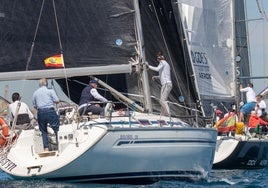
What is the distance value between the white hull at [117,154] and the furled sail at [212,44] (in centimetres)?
1137

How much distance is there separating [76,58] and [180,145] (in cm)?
344

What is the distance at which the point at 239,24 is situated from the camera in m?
33.9

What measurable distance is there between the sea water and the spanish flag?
2.64 m

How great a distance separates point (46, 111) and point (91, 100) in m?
1.36

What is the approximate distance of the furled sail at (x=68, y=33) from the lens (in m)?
19.8

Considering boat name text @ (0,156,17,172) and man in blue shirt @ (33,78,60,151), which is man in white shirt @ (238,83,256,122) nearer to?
man in blue shirt @ (33,78,60,151)

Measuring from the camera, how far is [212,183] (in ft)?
64.0

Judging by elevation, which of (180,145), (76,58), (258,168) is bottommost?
(258,168)

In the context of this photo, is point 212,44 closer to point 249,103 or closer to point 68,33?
point 249,103

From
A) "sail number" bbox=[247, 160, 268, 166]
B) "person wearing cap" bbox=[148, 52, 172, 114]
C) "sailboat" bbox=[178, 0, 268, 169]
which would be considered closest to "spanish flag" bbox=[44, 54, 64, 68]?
"person wearing cap" bbox=[148, 52, 172, 114]

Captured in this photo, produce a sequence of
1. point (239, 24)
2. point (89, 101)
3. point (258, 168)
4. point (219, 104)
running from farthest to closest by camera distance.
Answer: point (239, 24)
point (219, 104)
point (258, 168)
point (89, 101)

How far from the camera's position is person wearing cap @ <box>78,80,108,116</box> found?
18.7m

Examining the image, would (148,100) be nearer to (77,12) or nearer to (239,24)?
(77,12)

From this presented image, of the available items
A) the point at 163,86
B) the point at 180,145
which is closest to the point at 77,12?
the point at 163,86
